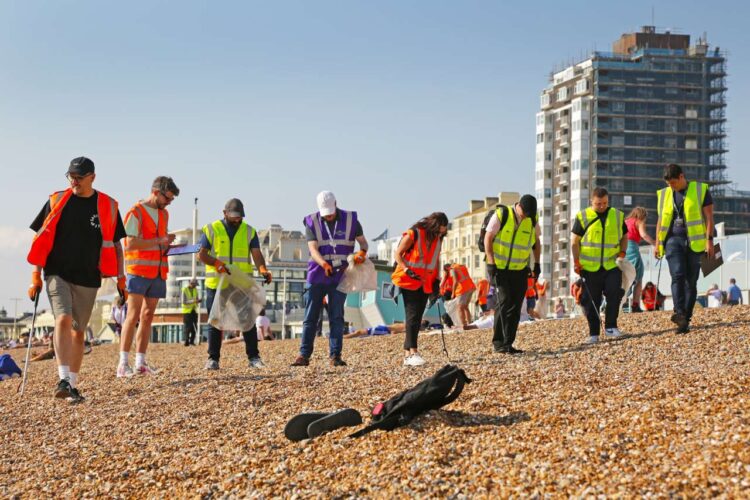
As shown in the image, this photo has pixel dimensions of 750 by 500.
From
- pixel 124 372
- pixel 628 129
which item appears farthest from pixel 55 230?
pixel 628 129

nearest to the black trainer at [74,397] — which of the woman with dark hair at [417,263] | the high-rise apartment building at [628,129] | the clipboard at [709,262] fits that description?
the woman with dark hair at [417,263]

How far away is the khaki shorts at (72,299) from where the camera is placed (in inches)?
353

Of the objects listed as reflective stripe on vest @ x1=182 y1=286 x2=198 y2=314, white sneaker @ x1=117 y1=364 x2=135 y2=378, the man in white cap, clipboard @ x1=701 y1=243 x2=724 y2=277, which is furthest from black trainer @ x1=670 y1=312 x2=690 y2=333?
reflective stripe on vest @ x1=182 y1=286 x2=198 y2=314

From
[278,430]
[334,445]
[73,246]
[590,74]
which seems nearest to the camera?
[334,445]

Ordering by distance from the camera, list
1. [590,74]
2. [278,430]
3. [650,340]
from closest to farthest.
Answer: [278,430]
[650,340]
[590,74]

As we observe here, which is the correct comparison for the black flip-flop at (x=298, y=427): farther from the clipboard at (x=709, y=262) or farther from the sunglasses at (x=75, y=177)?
the clipboard at (x=709, y=262)

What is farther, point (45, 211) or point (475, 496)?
point (45, 211)

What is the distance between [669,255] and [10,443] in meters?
6.73

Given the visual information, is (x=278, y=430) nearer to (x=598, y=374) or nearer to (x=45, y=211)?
(x=598, y=374)

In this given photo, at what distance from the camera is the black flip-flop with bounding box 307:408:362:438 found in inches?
242

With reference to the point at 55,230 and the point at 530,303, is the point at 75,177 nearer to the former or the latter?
the point at 55,230

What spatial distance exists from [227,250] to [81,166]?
267cm

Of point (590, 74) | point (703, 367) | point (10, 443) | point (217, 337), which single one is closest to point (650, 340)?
point (703, 367)

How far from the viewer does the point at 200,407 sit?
8133 mm
